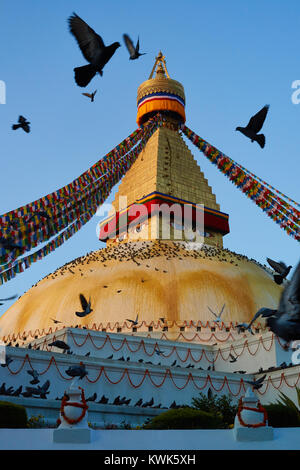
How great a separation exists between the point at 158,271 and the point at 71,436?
14849 millimetres

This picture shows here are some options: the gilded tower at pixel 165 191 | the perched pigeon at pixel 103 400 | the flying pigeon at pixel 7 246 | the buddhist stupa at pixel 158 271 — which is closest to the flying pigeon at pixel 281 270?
the perched pigeon at pixel 103 400

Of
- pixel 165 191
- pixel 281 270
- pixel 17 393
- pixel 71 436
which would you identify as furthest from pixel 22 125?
pixel 165 191

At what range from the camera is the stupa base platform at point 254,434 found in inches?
258

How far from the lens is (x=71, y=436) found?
6.26 metres

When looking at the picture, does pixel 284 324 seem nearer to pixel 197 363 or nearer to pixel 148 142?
pixel 197 363

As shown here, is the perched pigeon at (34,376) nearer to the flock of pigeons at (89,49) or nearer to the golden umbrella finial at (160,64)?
the flock of pigeons at (89,49)

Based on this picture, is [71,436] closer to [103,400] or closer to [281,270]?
[281,270]

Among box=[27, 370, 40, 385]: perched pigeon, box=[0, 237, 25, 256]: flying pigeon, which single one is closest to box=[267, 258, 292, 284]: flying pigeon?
box=[27, 370, 40, 385]: perched pigeon

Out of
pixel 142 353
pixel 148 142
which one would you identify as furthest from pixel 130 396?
pixel 148 142

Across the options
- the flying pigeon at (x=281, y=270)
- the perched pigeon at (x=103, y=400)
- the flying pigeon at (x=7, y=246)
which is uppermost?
the flying pigeon at (x=7, y=246)

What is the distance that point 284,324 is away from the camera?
18.4 ft

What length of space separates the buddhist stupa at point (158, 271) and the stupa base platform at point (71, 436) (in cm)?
1219
